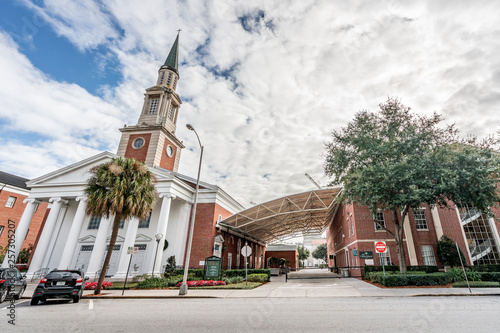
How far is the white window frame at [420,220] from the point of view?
22.9 meters

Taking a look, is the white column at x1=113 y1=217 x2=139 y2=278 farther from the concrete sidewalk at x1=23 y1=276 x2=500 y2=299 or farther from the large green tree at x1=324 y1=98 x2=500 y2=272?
the large green tree at x1=324 y1=98 x2=500 y2=272

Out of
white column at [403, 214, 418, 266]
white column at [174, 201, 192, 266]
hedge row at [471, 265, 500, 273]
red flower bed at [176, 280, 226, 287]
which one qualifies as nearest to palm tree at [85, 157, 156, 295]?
red flower bed at [176, 280, 226, 287]

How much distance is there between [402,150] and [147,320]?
17370 mm

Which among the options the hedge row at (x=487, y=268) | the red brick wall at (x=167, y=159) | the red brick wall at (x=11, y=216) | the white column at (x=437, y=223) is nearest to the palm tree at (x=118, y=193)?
the red brick wall at (x=167, y=159)

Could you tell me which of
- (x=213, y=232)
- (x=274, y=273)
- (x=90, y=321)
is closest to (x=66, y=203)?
(x=213, y=232)

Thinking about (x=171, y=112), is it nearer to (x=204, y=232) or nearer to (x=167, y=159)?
(x=167, y=159)

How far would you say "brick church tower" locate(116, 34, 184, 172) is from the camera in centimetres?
3362

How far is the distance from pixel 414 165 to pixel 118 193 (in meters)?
18.3

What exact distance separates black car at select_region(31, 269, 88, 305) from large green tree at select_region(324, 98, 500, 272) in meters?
16.6

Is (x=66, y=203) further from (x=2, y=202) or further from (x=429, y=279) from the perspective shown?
(x=429, y=279)

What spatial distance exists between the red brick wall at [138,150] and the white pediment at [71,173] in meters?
7.24

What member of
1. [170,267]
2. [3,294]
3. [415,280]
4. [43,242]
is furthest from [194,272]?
[415,280]

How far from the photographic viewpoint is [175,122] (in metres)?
38.4

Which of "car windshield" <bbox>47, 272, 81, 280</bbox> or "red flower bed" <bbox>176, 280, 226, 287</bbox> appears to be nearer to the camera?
"car windshield" <bbox>47, 272, 81, 280</bbox>
